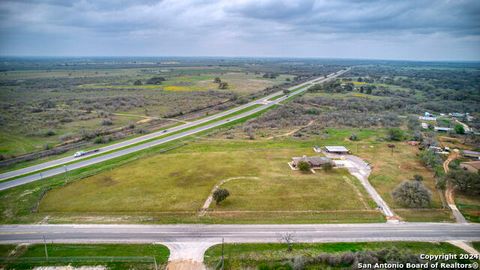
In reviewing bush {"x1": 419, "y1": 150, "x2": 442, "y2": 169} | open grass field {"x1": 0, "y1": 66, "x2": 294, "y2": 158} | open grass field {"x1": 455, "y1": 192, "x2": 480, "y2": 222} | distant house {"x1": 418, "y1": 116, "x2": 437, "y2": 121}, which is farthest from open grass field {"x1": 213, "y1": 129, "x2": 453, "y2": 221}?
open grass field {"x1": 0, "y1": 66, "x2": 294, "y2": 158}

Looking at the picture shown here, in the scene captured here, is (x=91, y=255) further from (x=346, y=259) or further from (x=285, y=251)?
(x=346, y=259)

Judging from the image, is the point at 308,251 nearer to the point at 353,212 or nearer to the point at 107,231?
the point at 353,212

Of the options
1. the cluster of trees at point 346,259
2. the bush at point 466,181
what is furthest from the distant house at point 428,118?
the cluster of trees at point 346,259

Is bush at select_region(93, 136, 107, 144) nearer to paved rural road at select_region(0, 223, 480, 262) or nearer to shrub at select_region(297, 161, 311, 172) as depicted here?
paved rural road at select_region(0, 223, 480, 262)

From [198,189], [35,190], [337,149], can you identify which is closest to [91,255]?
[198,189]

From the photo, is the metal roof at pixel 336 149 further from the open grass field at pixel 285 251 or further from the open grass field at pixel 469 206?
the open grass field at pixel 285 251
